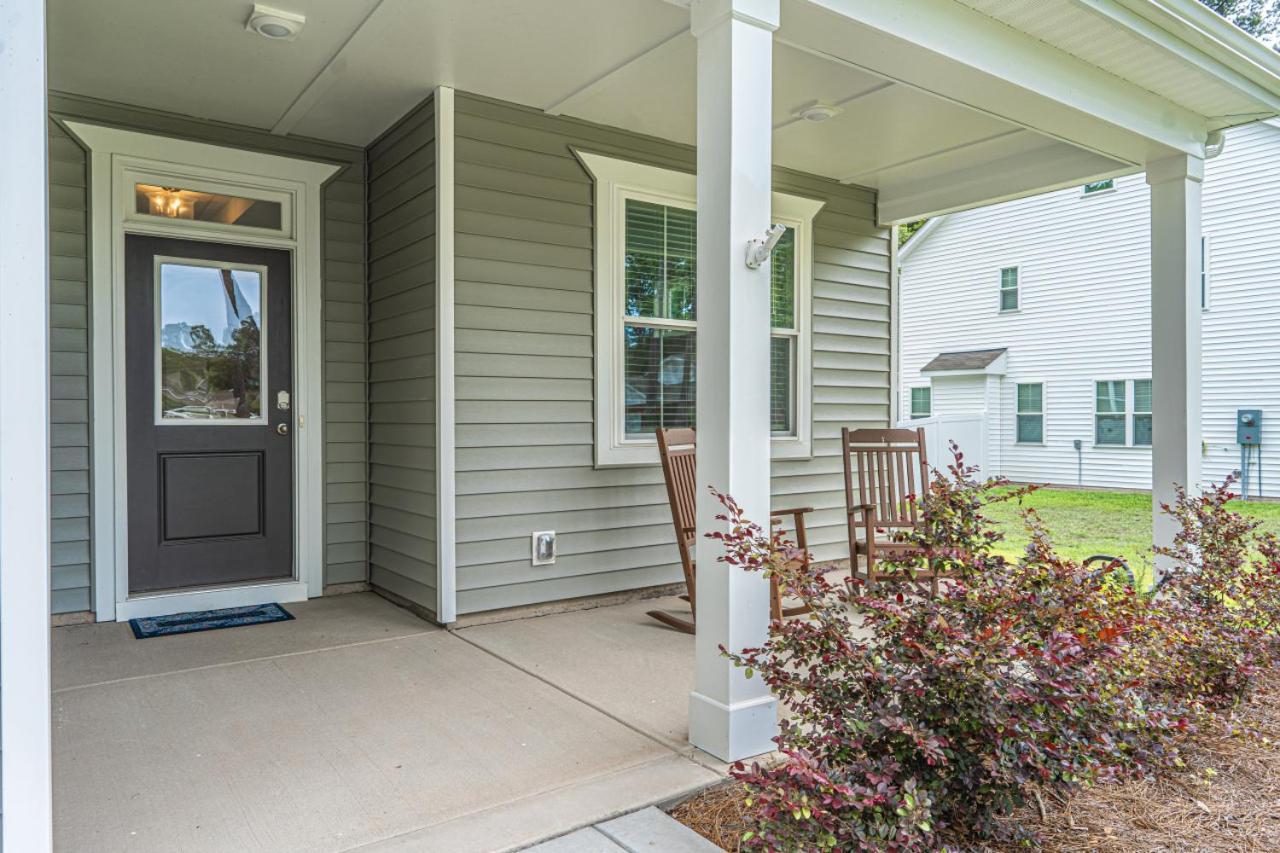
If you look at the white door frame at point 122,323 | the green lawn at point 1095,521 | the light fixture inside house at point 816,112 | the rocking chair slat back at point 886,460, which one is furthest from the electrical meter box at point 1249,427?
the white door frame at point 122,323

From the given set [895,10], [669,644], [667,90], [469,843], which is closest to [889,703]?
[469,843]

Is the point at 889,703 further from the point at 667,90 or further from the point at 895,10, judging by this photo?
the point at 667,90

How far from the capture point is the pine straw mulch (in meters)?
1.95

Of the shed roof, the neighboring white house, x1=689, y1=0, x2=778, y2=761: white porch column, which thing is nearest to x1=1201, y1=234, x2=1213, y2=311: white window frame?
the neighboring white house

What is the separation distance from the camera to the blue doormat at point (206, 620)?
3711 millimetres

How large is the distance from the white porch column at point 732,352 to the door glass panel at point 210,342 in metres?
2.82

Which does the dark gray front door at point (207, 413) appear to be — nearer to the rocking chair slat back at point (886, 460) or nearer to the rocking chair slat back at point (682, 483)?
the rocking chair slat back at point (682, 483)

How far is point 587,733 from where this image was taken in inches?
101

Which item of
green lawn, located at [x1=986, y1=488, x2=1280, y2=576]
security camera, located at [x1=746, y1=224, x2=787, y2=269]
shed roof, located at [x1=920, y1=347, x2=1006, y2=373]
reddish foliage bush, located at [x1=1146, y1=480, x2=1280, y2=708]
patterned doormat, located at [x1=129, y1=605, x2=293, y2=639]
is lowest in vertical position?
green lawn, located at [x1=986, y1=488, x2=1280, y2=576]

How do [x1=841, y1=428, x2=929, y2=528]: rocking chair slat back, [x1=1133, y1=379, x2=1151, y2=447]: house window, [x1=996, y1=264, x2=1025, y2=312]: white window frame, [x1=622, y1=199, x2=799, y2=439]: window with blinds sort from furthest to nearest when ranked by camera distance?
[x1=996, y1=264, x2=1025, y2=312]: white window frame < [x1=1133, y1=379, x2=1151, y2=447]: house window < [x1=841, y1=428, x2=929, y2=528]: rocking chair slat back < [x1=622, y1=199, x2=799, y2=439]: window with blinds

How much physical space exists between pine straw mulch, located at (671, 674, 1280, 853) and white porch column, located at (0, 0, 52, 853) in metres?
1.39

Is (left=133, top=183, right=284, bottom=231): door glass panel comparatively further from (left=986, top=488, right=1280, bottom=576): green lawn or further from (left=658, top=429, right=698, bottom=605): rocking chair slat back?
(left=986, top=488, right=1280, bottom=576): green lawn

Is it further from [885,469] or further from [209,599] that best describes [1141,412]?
[209,599]

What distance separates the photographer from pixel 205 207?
4.10 meters
